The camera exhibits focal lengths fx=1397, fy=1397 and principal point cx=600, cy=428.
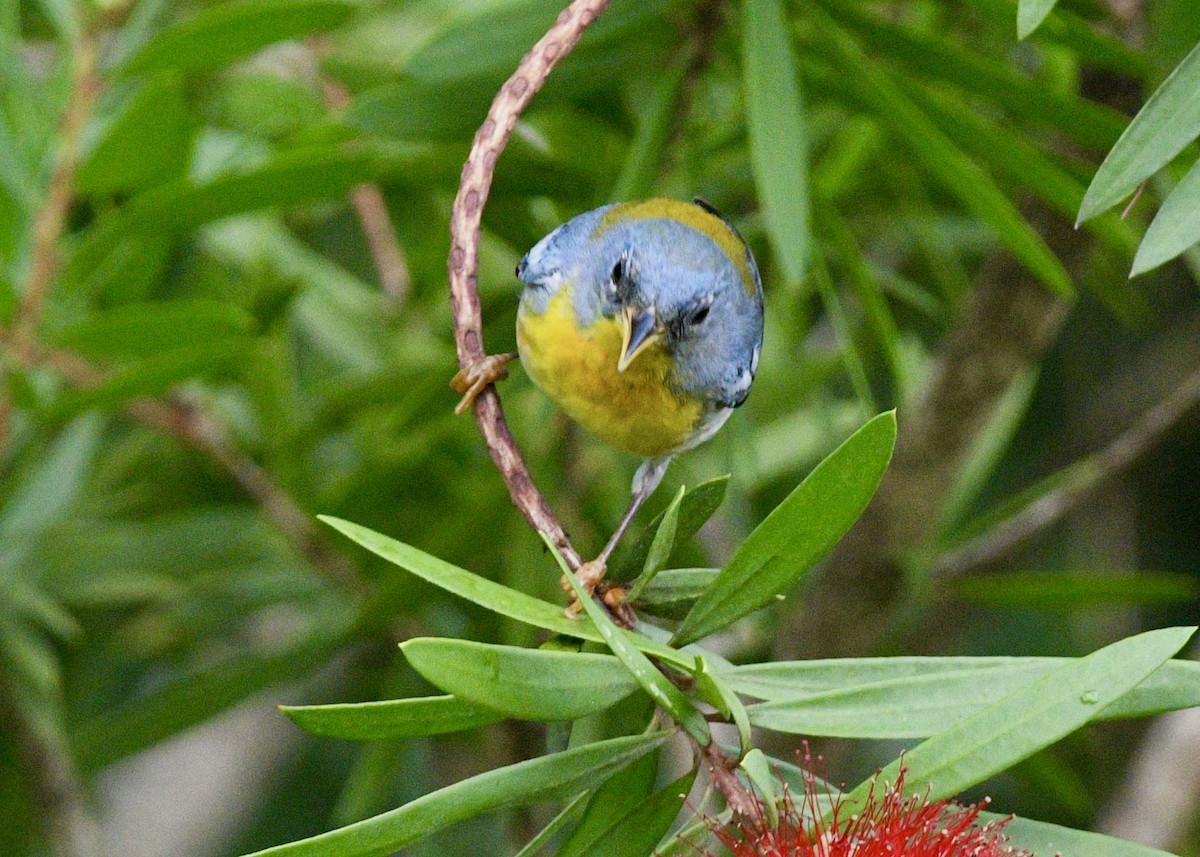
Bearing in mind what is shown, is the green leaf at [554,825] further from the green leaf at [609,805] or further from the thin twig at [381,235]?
the thin twig at [381,235]

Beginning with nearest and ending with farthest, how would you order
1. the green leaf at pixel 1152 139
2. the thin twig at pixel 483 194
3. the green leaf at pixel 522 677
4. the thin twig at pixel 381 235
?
the green leaf at pixel 522 677 < the green leaf at pixel 1152 139 < the thin twig at pixel 483 194 < the thin twig at pixel 381 235

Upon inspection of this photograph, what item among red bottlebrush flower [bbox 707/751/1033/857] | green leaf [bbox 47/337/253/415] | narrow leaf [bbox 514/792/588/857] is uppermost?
green leaf [bbox 47/337/253/415]

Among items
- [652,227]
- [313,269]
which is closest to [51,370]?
[313,269]

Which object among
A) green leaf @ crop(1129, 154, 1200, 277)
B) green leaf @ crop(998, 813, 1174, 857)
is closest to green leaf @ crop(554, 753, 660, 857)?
green leaf @ crop(998, 813, 1174, 857)

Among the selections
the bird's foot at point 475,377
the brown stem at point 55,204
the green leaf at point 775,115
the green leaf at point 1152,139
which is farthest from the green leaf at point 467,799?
the brown stem at point 55,204

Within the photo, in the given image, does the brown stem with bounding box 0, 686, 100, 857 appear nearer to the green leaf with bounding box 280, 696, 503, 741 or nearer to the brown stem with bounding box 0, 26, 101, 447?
the brown stem with bounding box 0, 26, 101, 447

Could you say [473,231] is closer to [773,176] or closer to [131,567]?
[773,176]
